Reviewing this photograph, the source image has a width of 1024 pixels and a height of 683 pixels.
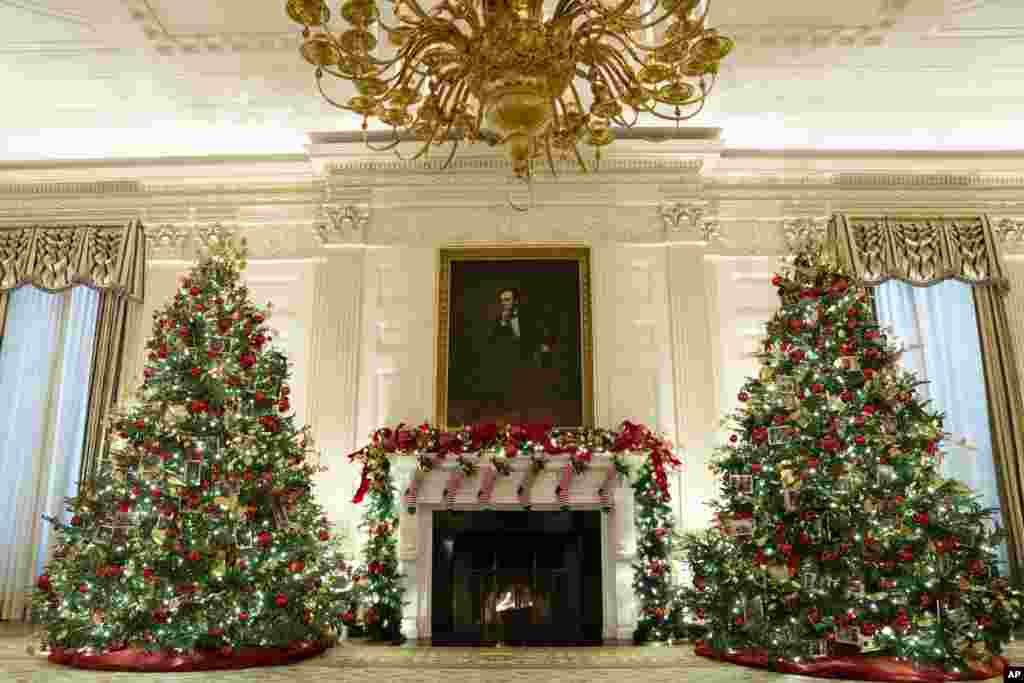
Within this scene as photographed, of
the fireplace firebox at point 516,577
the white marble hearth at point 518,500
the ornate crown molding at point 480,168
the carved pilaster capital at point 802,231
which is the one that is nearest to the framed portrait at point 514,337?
the white marble hearth at point 518,500

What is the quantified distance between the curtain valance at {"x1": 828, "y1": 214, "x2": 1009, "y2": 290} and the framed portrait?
2700 mm

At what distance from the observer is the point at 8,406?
7.76 m

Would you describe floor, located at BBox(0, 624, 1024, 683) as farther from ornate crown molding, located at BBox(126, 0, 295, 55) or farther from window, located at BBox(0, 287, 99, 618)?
ornate crown molding, located at BBox(126, 0, 295, 55)

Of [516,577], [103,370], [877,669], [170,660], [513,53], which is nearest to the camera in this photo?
[513,53]

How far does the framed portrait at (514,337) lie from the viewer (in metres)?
7.23

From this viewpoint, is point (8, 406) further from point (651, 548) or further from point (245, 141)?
point (651, 548)

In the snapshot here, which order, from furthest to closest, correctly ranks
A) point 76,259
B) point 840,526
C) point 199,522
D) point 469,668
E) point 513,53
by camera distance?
point 76,259 → point 199,522 → point 840,526 → point 469,668 → point 513,53

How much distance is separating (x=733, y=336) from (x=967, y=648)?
11.9 ft

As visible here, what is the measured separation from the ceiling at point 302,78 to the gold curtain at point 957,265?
961 mm

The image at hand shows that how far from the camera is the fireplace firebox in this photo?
6336 millimetres

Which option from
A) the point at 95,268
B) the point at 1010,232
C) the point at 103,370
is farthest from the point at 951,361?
the point at 95,268

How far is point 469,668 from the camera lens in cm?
495

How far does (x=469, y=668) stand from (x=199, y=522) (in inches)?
83.6

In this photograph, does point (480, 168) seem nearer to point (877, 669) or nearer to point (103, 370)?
point (103, 370)
